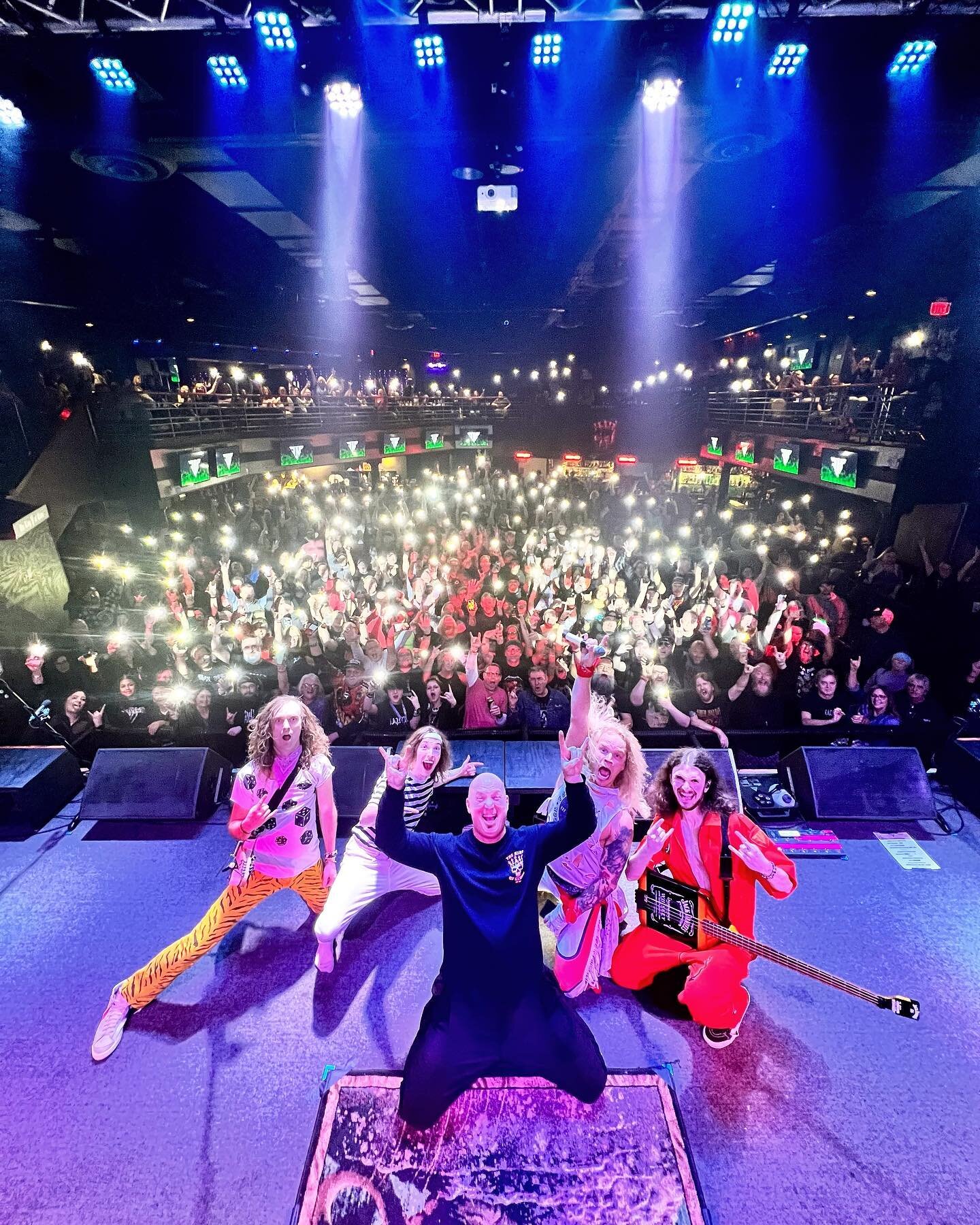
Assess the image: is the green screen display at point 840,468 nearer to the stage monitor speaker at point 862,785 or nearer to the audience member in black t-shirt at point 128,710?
the stage monitor speaker at point 862,785

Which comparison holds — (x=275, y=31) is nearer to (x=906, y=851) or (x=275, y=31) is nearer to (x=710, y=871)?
(x=710, y=871)

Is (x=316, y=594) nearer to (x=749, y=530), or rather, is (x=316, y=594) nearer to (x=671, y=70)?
(x=671, y=70)

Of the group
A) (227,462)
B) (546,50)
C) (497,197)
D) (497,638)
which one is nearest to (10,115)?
(497,197)

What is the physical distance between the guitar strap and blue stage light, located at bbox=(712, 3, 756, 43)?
7.23 m

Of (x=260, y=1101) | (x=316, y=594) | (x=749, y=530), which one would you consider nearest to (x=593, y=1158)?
(x=260, y=1101)

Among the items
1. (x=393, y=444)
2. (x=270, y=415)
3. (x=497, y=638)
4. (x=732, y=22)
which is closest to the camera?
(x=732, y=22)

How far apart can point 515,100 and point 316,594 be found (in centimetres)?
685

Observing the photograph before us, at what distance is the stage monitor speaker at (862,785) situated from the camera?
5109mm

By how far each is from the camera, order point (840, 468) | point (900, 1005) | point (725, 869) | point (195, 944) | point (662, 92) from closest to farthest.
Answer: point (900, 1005) → point (725, 869) → point (195, 944) → point (662, 92) → point (840, 468)

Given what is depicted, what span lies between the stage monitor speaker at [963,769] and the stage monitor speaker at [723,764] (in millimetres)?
2320

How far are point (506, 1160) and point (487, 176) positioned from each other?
9.75 meters

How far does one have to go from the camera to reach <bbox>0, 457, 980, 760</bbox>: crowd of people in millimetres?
5750

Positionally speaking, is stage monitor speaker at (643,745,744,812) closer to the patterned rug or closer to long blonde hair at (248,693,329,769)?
the patterned rug

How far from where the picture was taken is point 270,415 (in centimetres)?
1720
